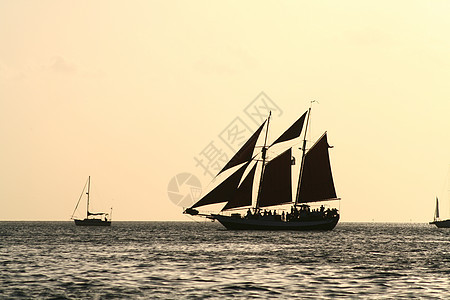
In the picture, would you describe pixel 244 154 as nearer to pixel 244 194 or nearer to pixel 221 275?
pixel 244 194

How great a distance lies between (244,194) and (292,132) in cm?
1300

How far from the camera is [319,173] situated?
393 feet

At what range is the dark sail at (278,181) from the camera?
12088 centimetres

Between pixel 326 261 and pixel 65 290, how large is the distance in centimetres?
2477

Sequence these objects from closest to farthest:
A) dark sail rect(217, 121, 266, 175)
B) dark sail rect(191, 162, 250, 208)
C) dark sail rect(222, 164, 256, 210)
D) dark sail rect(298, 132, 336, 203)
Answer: dark sail rect(217, 121, 266, 175) → dark sail rect(191, 162, 250, 208) → dark sail rect(222, 164, 256, 210) → dark sail rect(298, 132, 336, 203)

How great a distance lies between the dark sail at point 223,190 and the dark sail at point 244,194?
2.39 m

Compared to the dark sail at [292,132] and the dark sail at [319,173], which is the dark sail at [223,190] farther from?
the dark sail at [319,173]

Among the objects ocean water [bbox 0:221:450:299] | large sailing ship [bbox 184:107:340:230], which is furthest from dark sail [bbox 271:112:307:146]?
ocean water [bbox 0:221:450:299]

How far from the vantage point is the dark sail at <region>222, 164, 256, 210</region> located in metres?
118

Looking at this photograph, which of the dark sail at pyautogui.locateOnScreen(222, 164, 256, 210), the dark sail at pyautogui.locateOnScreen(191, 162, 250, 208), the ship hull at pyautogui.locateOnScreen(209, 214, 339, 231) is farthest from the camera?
the ship hull at pyautogui.locateOnScreen(209, 214, 339, 231)

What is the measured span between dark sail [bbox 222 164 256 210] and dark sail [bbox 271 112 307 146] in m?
7.00

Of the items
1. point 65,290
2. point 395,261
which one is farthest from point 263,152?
point 65,290

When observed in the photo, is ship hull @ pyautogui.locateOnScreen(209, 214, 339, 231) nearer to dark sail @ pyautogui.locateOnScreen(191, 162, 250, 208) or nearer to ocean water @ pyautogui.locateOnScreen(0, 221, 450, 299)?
dark sail @ pyautogui.locateOnScreen(191, 162, 250, 208)

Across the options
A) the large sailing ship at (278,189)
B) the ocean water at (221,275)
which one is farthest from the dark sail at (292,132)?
the ocean water at (221,275)
